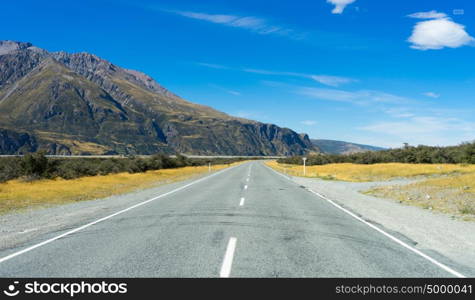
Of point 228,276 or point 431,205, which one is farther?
point 431,205

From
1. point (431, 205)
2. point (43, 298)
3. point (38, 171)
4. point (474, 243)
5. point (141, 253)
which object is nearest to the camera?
point (43, 298)

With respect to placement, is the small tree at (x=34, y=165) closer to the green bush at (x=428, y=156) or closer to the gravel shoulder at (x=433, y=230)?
the gravel shoulder at (x=433, y=230)

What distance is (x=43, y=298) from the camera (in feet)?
14.9

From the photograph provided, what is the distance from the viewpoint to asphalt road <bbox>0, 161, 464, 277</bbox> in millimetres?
5375

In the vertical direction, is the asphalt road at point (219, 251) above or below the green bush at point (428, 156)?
below

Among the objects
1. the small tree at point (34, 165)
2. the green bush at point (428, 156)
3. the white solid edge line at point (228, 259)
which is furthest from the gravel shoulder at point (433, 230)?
the green bush at point (428, 156)

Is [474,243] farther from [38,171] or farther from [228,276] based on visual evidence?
[38,171]

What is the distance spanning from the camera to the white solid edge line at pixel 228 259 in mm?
5172

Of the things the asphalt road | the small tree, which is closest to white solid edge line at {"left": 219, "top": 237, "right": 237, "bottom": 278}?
the asphalt road

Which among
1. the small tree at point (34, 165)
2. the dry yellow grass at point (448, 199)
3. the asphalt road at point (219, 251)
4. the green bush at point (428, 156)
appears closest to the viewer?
the asphalt road at point (219, 251)

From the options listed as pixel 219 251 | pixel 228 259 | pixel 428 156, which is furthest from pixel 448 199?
pixel 428 156

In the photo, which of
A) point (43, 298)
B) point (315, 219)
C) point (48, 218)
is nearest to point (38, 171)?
point (48, 218)

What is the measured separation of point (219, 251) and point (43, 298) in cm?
293

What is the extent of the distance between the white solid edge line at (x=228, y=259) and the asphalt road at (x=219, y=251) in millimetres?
15
